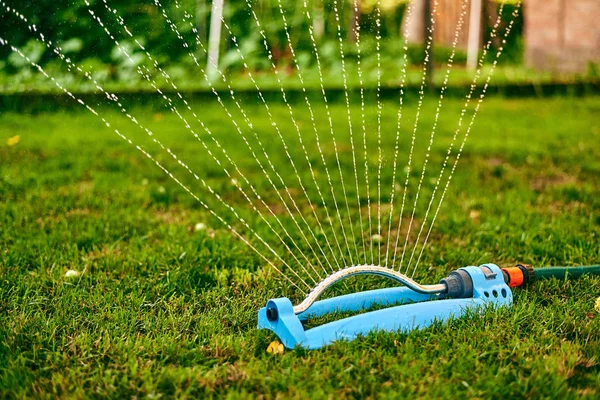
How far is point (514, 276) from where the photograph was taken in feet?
7.11

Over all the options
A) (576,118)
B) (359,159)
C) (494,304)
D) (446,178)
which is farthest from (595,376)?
(576,118)

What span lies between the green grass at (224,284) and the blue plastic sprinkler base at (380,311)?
0.04 meters

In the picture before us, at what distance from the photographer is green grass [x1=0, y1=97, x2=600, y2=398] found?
1.67 metres

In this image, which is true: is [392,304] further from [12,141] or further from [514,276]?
[12,141]

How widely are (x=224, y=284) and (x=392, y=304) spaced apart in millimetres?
606

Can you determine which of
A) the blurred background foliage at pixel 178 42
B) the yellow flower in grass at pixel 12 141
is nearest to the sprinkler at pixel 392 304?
the yellow flower in grass at pixel 12 141

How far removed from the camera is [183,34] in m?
7.50

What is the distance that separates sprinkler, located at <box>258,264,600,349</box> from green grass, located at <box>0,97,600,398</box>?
37mm

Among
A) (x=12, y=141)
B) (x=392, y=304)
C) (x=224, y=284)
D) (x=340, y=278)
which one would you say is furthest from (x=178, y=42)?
(x=340, y=278)

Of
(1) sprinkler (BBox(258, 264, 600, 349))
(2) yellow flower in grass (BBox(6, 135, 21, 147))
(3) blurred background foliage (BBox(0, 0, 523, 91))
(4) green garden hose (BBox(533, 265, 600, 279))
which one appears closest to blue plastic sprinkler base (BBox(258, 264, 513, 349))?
(1) sprinkler (BBox(258, 264, 600, 349))

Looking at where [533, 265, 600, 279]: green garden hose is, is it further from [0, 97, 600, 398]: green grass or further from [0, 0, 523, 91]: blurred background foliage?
[0, 0, 523, 91]: blurred background foliage

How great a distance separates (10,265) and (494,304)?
1.73 meters

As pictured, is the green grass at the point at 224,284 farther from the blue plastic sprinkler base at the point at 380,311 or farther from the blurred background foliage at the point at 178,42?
the blurred background foliage at the point at 178,42

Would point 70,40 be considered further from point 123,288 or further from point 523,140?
point 123,288
